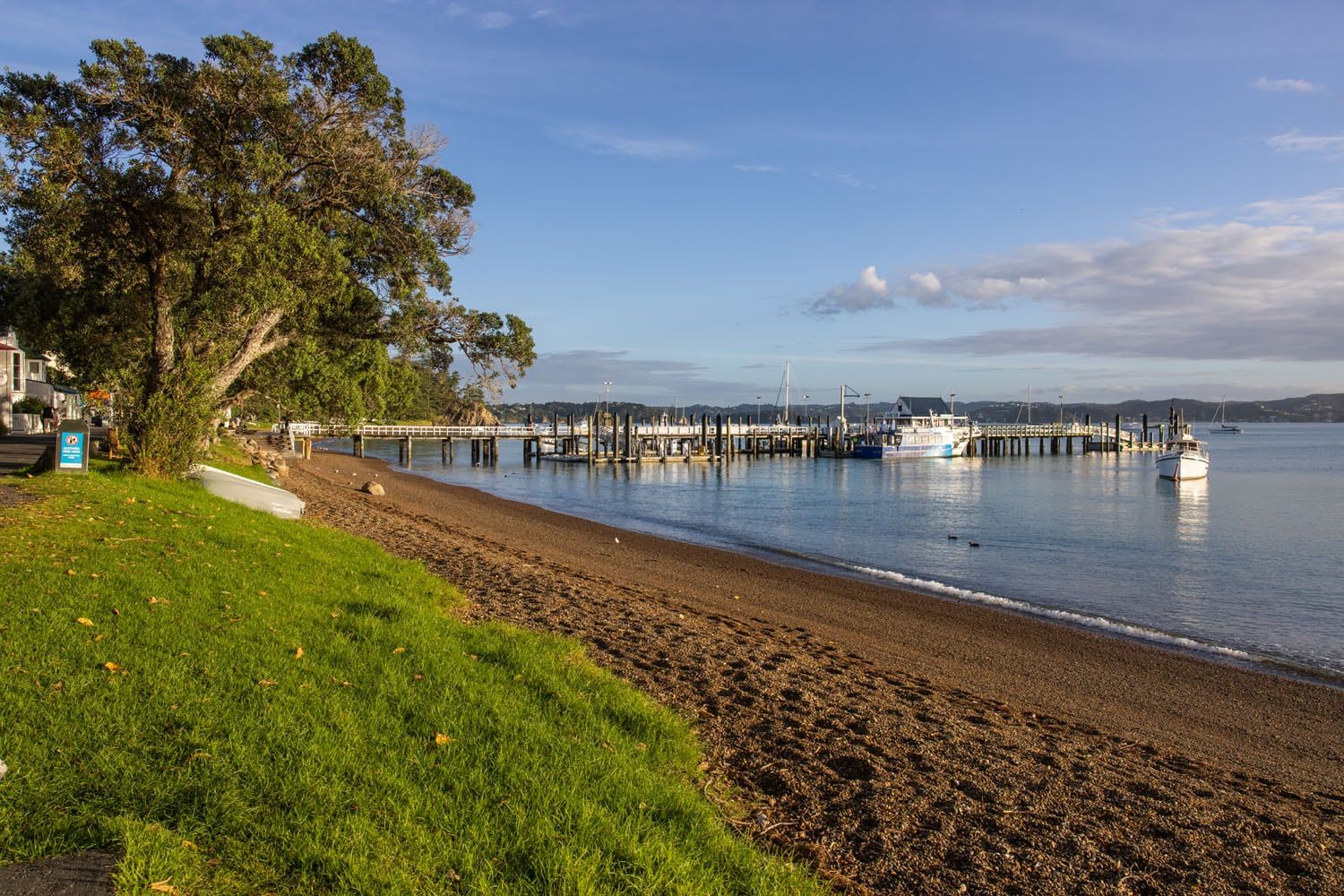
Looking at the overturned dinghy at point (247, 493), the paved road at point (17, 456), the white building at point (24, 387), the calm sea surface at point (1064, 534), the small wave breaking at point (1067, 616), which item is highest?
the white building at point (24, 387)

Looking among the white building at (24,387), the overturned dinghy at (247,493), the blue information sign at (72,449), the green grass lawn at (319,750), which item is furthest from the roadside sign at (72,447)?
the white building at (24,387)

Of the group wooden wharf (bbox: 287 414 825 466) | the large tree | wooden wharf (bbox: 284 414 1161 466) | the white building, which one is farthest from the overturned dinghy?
wooden wharf (bbox: 287 414 825 466)

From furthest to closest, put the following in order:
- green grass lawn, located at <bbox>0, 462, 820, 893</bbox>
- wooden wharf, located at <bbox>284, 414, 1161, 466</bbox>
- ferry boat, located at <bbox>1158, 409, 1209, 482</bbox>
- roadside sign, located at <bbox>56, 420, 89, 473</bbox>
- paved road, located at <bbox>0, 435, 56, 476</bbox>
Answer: wooden wharf, located at <bbox>284, 414, 1161, 466</bbox>
ferry boat, located at <bbox>1158, 409, 1209, 482</bbox>
paved road, located at <bbox>0, 435, 56, 476</bbox>
roadside sign, located at <bbox>56, 420, 89, 473</bbox>
green grass lawn, located at <bbox>0, 462, 820, 893</bbox>

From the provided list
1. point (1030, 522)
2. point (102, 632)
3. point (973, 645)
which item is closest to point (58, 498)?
point (102, 632)

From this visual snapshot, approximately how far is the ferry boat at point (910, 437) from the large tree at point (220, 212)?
74721 mm

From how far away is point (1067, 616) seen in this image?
1590cm

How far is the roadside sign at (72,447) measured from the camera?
1232 cm

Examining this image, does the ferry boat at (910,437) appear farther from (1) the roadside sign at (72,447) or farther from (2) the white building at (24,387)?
(1) the roadside sign at (72,447)

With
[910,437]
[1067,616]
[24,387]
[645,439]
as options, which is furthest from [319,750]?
[910,437]

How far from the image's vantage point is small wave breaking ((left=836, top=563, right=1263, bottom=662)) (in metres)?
13.7

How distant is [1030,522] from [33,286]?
32.9 m

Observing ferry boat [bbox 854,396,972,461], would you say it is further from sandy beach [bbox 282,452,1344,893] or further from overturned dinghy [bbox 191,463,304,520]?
overturned dinghy [bbox 191,463,304,520]

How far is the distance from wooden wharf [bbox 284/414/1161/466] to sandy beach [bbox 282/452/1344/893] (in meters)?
52.2

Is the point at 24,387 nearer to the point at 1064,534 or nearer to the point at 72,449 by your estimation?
the point at 72,449
